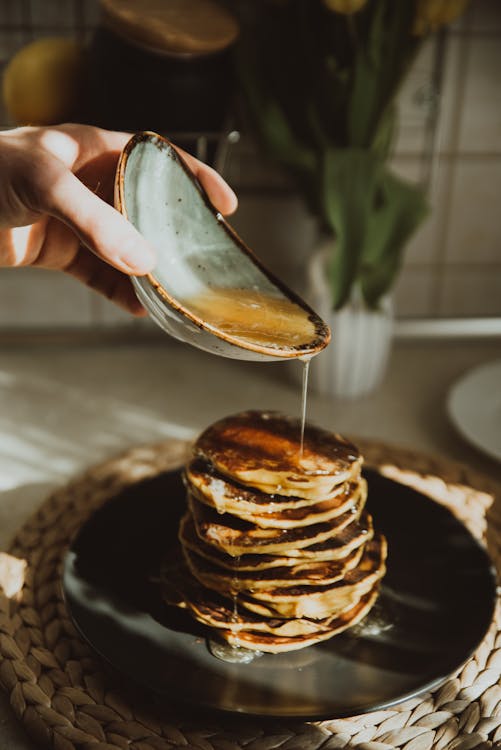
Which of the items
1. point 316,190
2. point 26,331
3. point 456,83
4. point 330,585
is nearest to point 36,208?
point 330,585

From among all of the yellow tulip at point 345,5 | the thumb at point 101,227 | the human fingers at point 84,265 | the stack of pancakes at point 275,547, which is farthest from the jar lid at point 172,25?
the stack of pancakes at point 275,547

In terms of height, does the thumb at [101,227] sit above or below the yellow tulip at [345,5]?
below

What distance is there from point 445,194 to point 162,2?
0.61 m

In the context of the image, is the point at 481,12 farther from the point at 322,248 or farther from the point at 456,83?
the point at 322,248

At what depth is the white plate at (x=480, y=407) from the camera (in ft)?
3.62

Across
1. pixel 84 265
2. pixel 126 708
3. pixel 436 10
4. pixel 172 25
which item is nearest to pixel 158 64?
pixel 172 25

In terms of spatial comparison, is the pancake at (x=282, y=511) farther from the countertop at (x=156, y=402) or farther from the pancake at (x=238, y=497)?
the countertop at (x=156, y=402)

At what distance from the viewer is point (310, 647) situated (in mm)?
731

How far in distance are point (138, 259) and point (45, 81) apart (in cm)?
47

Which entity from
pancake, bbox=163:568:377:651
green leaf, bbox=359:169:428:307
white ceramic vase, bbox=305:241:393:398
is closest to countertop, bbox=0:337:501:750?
white ceramic vase, bbox=305:241:393:398

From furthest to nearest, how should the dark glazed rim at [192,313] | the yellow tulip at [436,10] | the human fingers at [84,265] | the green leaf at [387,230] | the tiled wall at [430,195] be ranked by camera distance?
the tiled wall at [430,195]
the green leaf at [387,230]
the yellow tulip at [436,10]
the human fingers at [84,265]
the dark glazed rim at [192,313]

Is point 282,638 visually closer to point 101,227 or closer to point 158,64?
point 101,227

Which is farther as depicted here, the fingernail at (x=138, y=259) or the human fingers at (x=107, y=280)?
the human fingers at (x=107, y=280)

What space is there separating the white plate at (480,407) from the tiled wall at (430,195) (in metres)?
0.25
